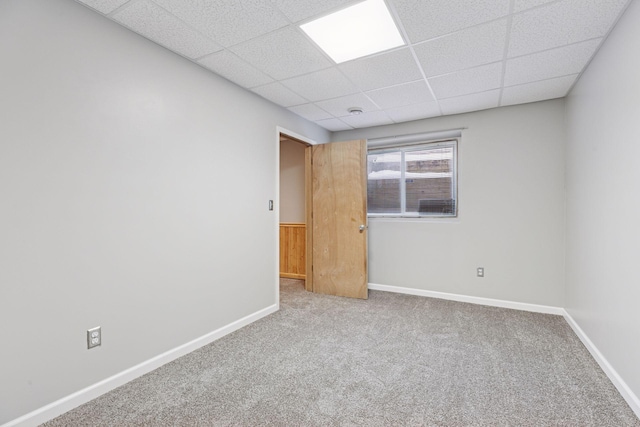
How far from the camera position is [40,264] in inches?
62.9

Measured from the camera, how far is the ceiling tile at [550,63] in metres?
2.20

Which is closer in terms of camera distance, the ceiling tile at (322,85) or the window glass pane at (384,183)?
the ceiling tile at (322,85)

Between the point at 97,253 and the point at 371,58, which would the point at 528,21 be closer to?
the point at 371,58

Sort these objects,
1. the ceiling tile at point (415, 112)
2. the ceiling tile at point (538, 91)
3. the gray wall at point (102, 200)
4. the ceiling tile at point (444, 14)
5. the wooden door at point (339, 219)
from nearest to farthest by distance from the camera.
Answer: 1. the gray wall at point (102, 200)
2. the ceiling tile at point (444, 14)
3. the ceiling tile at point (538, 91)
4. the ceiling tile at point (415, 112)
5. the wooden door at point (339, 219)

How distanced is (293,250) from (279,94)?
2.65 meters

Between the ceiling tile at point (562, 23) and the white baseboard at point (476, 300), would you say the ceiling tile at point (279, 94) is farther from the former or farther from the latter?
the white baseboard at point (476, 300)

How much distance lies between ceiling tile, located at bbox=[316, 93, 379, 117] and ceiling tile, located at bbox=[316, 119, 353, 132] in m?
0.39

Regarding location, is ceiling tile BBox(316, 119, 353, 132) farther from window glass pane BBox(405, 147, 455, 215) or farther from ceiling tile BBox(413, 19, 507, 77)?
ceiling tile BBox(413, 19, 507, 77)

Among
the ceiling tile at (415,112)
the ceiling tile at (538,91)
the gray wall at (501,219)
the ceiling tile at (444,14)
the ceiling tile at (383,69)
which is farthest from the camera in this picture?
the ceiling tile at (415,112)

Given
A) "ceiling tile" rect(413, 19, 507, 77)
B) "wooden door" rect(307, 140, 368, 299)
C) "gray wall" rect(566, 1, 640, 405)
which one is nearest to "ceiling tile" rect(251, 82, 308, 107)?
"wooden door" rect(307, 140, 368, 299)

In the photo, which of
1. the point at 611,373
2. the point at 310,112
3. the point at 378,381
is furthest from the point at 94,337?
the point at 611,373

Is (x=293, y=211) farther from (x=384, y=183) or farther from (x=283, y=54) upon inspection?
(x=283, y=54)

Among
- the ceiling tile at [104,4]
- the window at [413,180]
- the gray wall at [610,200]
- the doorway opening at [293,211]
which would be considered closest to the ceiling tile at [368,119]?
the window at [413,180]

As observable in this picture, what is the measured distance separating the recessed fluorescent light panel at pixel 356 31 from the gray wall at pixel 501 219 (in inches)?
78.2
